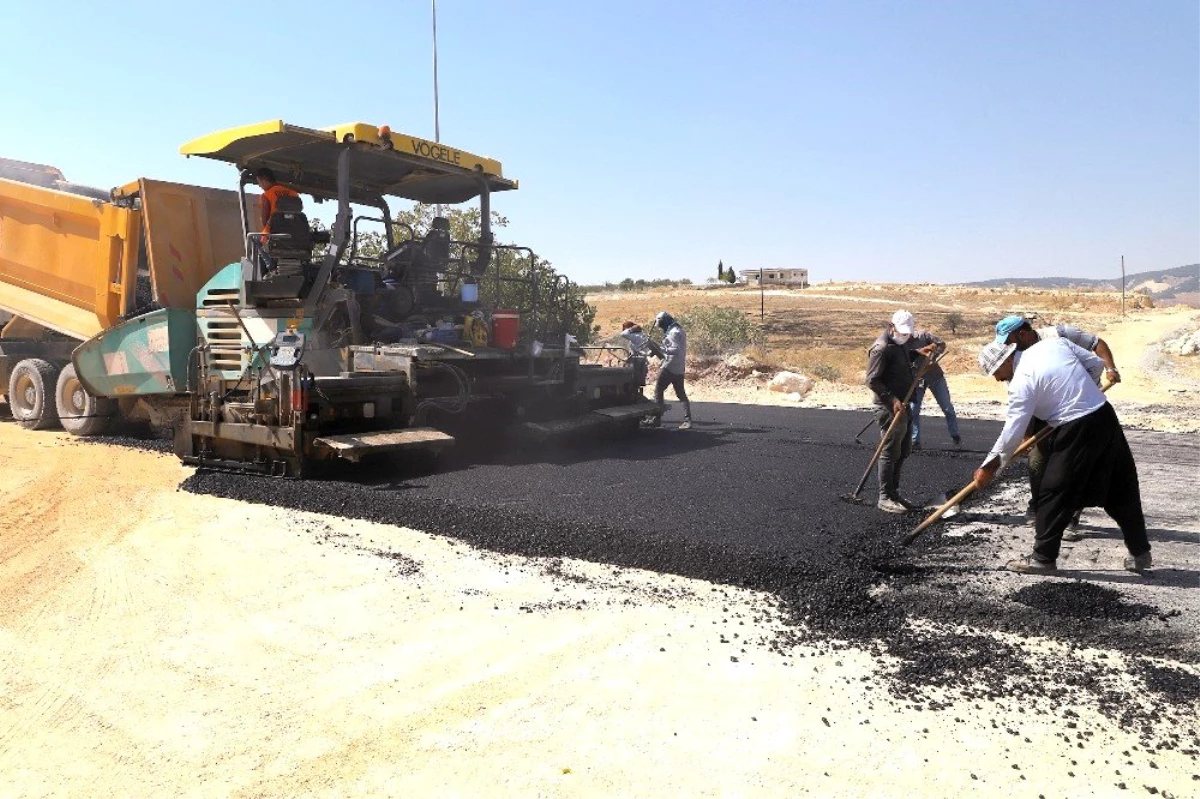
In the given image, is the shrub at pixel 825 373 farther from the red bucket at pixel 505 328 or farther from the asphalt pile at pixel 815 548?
the red bucket at pixel 505 328

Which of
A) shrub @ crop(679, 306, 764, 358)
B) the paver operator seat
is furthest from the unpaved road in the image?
shrub @ crop(679, 306, 764, 358)

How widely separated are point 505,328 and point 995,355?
4267 mm

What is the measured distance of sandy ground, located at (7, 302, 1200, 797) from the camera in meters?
2.41

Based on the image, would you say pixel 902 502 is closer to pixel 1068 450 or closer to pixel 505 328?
pixel 1068 450

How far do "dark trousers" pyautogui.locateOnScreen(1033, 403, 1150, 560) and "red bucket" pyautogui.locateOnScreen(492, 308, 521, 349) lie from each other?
463 centimetres

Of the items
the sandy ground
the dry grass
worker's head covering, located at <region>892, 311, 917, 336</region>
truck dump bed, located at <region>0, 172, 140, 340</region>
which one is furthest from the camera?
the dry grass

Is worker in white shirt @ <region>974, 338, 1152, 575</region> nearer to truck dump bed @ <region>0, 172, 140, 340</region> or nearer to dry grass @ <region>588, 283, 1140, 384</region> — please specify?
truck dump bed @ <region>0, 172, 140, 340</region>

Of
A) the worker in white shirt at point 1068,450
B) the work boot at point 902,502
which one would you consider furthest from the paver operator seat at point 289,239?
the worker in white shirt at point 1068,450

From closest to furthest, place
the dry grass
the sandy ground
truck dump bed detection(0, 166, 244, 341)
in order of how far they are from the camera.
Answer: the sandy ground
truck dump bed detection(0, 166, 244, 341)
the dry grass

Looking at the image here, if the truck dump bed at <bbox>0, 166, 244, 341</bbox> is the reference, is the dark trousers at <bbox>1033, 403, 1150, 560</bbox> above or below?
below

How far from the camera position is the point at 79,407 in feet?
29.7

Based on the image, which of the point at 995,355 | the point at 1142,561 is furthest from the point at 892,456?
the point at 1142,561

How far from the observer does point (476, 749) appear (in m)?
2.56

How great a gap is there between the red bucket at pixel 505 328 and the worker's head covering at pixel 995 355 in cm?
416
